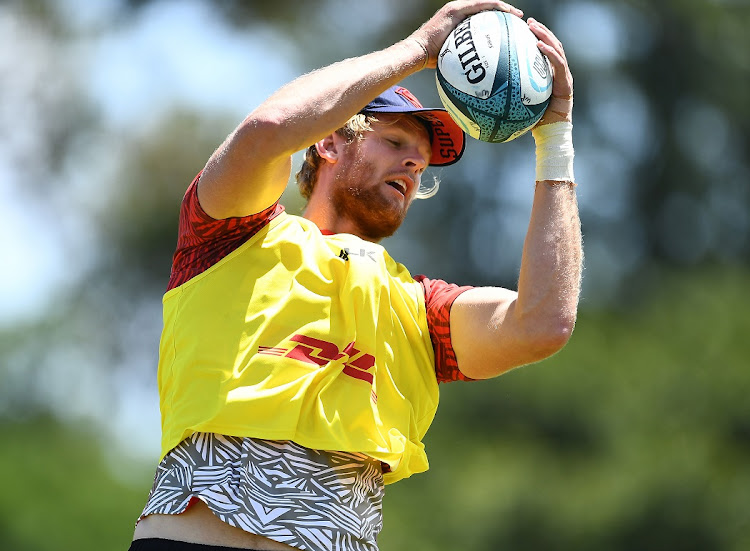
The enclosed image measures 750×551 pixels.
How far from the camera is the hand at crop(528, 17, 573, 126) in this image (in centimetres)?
410

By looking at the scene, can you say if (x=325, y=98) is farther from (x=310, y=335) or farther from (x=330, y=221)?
(x=330, y=221)

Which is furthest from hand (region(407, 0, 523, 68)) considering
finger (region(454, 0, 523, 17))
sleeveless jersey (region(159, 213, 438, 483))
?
sleeveless jersey (region(159, 213, 438, 483))

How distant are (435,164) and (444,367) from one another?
100 centimetres

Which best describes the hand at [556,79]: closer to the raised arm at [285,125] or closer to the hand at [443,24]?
the hand at [443,24]

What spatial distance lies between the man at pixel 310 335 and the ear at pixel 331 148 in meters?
0.62

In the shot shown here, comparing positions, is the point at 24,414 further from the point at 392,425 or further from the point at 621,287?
the point at 392,425

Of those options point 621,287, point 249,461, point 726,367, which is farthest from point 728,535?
point 249,461

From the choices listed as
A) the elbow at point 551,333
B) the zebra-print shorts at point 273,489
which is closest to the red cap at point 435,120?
the elbow at point 551,333

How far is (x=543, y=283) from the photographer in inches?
158

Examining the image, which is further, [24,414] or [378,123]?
[24,414]

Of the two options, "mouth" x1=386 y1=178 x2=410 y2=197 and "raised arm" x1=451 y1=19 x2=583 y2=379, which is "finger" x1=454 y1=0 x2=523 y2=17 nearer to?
"raised arm" x1=451 y1=19 x2=583 y2=379

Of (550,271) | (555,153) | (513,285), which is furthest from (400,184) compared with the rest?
(513,285)

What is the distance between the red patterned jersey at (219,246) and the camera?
158 inches

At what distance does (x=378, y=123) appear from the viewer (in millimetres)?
4688
